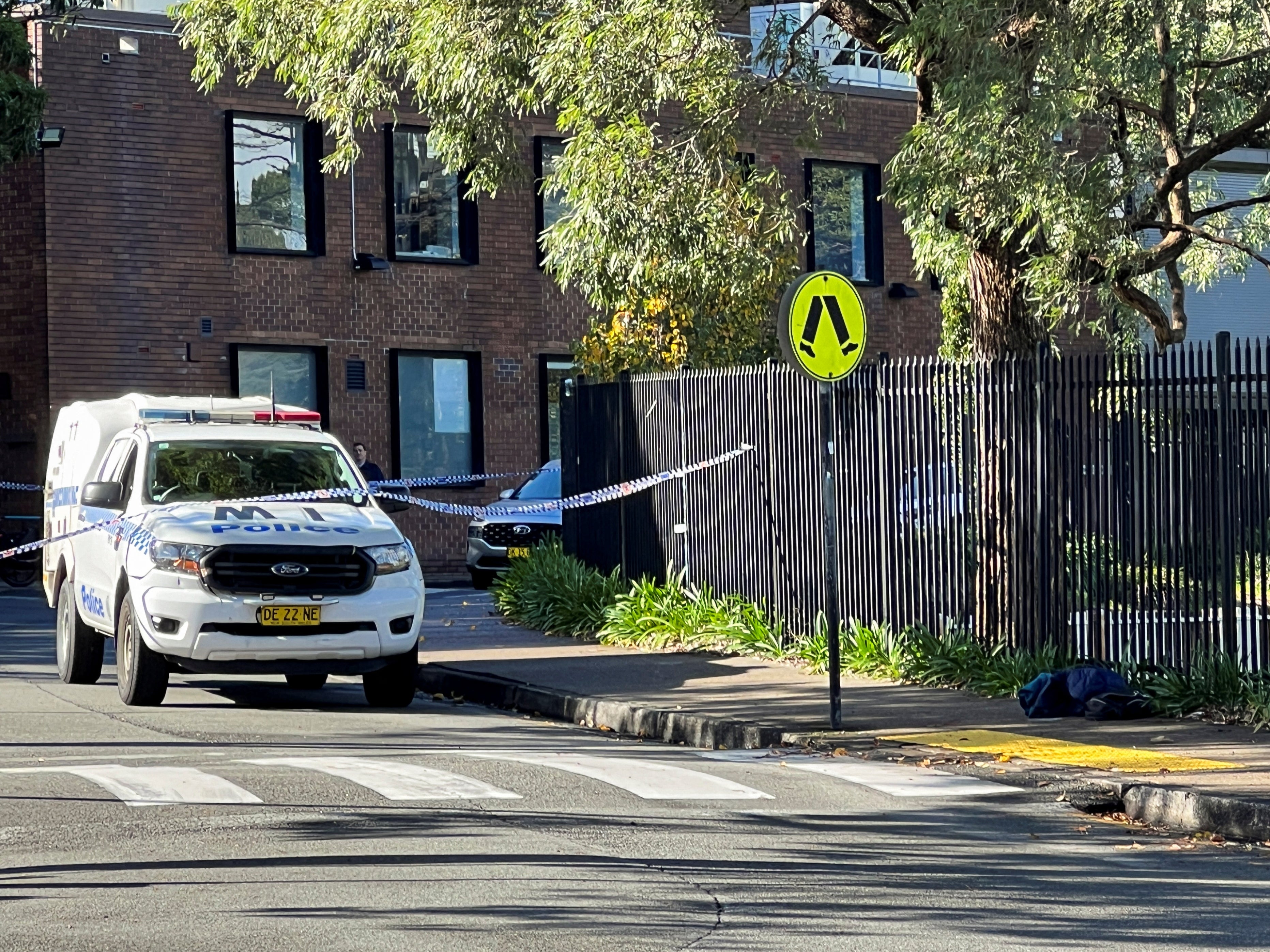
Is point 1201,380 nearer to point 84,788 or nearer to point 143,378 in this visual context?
point 84,788

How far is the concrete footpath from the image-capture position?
9.97 metres

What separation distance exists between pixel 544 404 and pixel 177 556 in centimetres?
1959

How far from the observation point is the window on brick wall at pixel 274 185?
3022cm

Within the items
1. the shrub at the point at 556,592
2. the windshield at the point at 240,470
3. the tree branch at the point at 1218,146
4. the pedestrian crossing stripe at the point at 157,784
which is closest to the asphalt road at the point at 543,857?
the pedestrian crossing stripe at the point at 157,784

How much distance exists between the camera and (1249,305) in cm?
4059

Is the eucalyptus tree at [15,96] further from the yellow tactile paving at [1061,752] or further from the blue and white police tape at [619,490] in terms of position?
the yellow tactile paving at [1061,752]

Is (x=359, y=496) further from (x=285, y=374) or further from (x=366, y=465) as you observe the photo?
(x=285, y=374)

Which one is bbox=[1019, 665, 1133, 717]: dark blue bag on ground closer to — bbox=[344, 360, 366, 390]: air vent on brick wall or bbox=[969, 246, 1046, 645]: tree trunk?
bbox=[969, 246, 1046, 645]: tree trunk

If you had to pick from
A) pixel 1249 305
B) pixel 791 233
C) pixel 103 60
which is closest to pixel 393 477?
pixel 103 60

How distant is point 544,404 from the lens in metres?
32.8

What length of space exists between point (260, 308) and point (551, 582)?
12.1 m

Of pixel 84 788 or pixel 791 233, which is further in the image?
pixel 791 233

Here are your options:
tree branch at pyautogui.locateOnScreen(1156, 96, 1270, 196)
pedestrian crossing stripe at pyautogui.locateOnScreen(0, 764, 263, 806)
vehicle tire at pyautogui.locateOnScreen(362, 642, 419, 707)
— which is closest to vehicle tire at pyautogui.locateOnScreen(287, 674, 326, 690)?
vehicle tire at pyautogui.locateOnScreen(362, 642, 419, 707)

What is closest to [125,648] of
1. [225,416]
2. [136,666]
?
[136,666]
